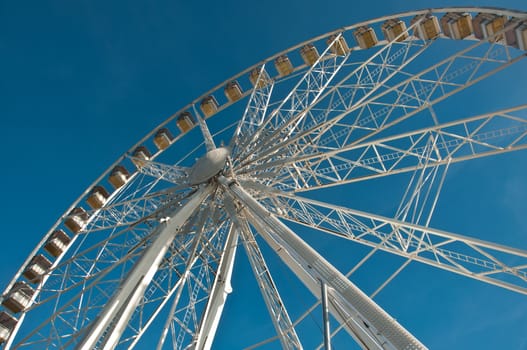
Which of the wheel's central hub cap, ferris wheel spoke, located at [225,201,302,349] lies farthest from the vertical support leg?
the wheel's central hub cap

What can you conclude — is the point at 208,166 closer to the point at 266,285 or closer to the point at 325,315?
the point at 266,285

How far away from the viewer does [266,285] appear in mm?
10188

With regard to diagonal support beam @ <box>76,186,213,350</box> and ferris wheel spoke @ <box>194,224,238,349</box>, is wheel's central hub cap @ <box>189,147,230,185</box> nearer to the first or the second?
diagonal support beam @ <box>76,186,213,350</box>

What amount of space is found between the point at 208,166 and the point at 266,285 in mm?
3975

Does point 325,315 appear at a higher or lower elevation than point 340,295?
higher

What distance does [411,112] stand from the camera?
30.7ft

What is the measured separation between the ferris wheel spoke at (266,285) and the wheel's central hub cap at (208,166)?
140 cm

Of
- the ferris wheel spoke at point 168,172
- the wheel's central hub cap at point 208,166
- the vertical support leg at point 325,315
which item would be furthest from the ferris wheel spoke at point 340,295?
the ferris wheel spoke at point 168,172

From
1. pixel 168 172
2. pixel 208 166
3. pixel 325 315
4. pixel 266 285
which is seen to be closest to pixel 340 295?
pixel 325 315

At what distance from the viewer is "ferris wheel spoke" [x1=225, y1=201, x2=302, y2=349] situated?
902cm

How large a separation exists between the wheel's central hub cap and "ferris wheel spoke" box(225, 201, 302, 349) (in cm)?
140

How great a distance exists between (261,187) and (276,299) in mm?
2820

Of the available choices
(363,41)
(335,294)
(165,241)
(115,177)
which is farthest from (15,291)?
(363,41)

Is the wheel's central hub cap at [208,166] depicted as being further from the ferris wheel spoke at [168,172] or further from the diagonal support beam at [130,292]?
the diagonal support beam at [130,292]
